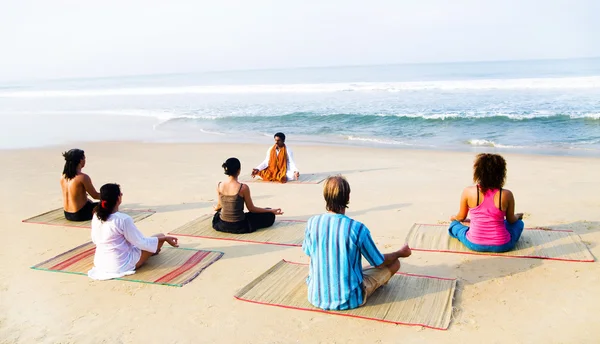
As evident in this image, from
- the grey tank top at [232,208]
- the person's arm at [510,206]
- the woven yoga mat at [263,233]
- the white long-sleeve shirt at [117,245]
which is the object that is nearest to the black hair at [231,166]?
the grey tank top at [232,208]

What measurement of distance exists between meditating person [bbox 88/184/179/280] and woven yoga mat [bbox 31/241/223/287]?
117 millimetres

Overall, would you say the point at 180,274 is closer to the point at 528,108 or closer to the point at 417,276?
the point at 417,276

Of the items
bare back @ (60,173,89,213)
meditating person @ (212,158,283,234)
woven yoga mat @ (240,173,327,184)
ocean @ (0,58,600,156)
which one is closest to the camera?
meditating person @ (212,158,283,234)

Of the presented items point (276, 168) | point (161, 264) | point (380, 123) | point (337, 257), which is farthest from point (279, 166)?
point (380, 123)

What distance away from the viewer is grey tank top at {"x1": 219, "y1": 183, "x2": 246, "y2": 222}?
5.54 m

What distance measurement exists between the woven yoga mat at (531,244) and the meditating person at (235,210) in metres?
1.74

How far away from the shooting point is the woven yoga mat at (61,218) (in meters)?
6.18

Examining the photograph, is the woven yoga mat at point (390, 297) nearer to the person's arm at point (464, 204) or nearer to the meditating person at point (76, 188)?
the person's arm at point (464, 204)

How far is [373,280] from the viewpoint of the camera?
12.4 ft

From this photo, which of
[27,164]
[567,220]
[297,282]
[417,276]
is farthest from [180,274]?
[27,164]

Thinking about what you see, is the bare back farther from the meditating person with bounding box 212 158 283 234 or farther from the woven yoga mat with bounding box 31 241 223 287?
the meditating person with bounding box 212 158 283 234

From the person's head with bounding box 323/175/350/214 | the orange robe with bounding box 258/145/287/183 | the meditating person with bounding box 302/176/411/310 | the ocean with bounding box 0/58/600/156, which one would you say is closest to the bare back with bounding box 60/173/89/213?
the orange robe with bounding box 258/145/287/183

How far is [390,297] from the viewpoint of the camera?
152 inches

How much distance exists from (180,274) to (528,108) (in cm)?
1952
